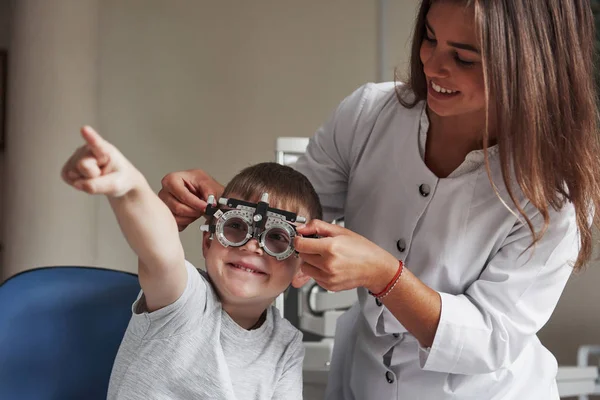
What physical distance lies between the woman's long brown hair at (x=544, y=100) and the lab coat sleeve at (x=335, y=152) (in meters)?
0.31

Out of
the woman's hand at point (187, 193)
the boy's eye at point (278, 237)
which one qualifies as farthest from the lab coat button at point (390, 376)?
the woman's hand at point (187, 193)

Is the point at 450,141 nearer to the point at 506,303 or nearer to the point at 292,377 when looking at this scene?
the point at 506,303

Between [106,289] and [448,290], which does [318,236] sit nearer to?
[448,290]

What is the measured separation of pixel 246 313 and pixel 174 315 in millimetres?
214

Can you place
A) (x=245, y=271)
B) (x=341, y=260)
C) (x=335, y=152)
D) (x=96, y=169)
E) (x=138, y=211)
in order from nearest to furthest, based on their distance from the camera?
1. (x=96, y=169)
2. (x=138, y=211)
3. (x=341, y=260)
4. (x=245, y=271)
5. (x=335, y=152)

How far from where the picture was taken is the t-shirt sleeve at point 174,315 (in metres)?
1.27

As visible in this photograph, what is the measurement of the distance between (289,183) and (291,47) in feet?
7.57

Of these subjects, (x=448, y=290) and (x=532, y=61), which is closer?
(x=532, y=61)

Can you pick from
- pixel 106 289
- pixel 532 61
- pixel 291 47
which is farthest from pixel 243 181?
pixel 291 47

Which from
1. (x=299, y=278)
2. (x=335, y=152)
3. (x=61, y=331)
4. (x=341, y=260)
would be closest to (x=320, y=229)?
(x=341, y=260)

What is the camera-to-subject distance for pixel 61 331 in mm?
1425

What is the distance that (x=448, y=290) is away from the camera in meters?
1.50

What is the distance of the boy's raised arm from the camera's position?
3.07 feet

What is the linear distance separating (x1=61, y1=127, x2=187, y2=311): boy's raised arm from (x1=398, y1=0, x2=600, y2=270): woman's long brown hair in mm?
567
